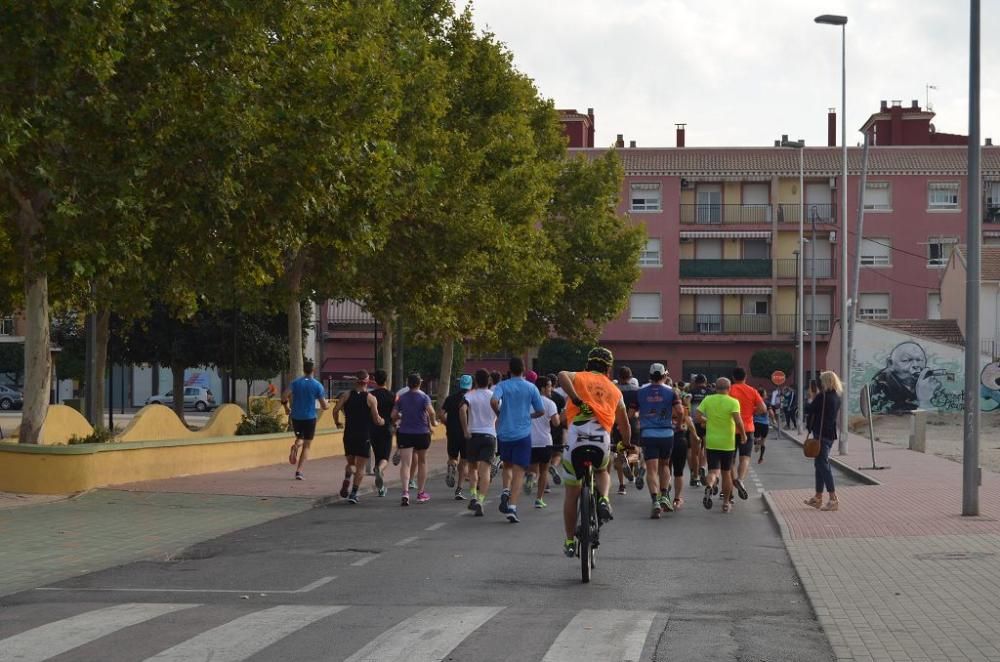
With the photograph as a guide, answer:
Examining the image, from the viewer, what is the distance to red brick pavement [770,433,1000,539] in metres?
16.2

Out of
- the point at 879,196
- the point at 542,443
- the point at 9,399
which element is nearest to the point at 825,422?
the point at 542,443

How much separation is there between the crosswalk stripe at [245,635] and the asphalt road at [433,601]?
0.06 ft

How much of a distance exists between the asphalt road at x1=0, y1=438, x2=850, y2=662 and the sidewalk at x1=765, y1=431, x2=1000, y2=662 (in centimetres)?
28

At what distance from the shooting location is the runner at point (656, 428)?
59.7ft

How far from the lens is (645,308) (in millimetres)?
82250

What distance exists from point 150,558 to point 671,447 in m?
6.99

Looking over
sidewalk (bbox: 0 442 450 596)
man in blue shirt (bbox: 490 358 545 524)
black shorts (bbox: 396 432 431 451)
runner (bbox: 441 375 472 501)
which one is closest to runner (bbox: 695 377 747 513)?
man in blue shirt (bbox: 490 358 545 524)

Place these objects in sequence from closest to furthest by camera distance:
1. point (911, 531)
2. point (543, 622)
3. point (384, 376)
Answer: point (543, 622) → point (911, 531) → point (384, 376)

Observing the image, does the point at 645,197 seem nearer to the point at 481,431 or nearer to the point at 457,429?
the point at 457,429

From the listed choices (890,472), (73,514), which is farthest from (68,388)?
(73,514)

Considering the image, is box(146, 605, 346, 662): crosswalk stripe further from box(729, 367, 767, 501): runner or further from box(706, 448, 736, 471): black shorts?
box(729, 367, 767, 501): runner

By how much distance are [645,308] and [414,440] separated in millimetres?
62631

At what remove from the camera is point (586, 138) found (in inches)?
3575

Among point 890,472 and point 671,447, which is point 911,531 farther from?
point 890,472
